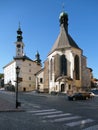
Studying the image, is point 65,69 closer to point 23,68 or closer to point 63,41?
point 63,41

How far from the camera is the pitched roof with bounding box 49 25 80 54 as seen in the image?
218ft

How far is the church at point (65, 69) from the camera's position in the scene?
202ft

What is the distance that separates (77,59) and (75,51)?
2.49 metres

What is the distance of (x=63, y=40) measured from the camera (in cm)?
6881

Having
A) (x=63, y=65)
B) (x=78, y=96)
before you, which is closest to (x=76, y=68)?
(x=63, y=65)

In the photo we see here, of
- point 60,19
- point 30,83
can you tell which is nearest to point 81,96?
point 60,19

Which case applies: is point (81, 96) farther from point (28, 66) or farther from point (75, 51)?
point (28, 66)

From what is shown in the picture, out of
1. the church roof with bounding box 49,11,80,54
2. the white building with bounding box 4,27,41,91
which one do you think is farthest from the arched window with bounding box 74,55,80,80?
the white building with bounding box 4,27,41,91

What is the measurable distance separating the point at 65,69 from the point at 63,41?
958 centimetres

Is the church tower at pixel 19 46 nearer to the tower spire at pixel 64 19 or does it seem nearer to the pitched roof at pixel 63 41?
the tower spire at pixel 64 19

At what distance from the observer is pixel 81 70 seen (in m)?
65.1

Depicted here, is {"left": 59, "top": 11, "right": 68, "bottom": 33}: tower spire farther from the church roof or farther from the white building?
the white building

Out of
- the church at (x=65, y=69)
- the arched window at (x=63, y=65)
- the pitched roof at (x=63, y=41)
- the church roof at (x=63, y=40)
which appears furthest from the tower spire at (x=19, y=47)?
the arched window at (x=63, y=65)

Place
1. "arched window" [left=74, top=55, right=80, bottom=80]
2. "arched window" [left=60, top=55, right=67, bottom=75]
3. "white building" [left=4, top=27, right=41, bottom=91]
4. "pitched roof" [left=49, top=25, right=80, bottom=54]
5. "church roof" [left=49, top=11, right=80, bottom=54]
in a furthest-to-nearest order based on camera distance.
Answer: "white building" [left=4, top=27, right=41, bottom=91]
"church roof" [left=49, top=11, right=80, bottom=54]
"pitched roof" [left=49, top=25, right=80, bottom=54]
"arched window" [left=60, top=55, right=67, bottom=75]
"arched window" [left=74, top=55, right=80, bottom=80]
